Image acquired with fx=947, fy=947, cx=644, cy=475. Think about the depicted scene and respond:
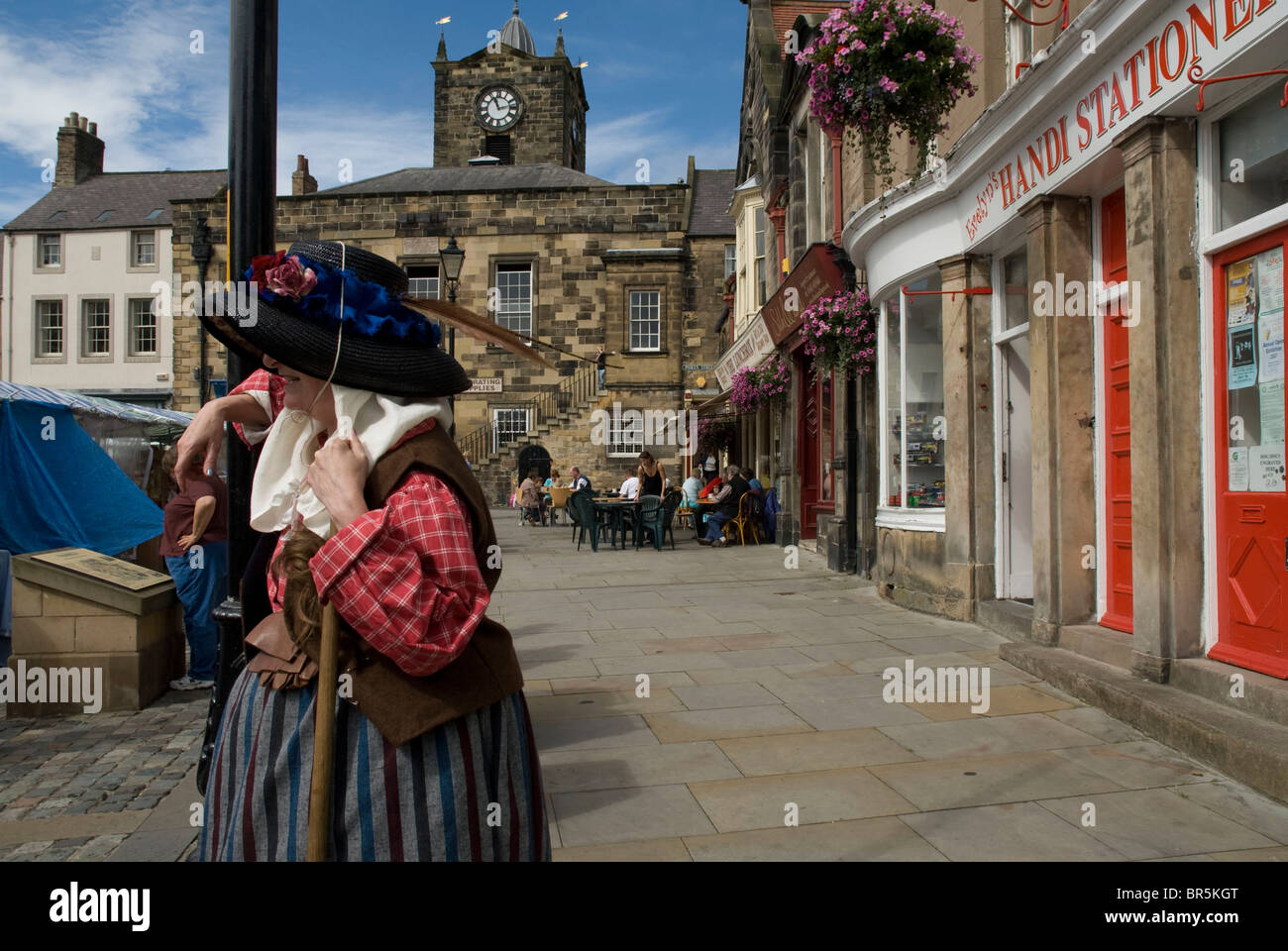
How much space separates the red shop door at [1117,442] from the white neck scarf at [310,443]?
5.20m

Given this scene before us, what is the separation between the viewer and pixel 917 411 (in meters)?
9.29

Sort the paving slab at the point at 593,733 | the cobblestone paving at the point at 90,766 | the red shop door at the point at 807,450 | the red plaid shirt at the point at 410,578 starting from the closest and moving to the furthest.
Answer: the red plaid shirt at the point at 410,578, the cobblestone paving at the point at 90,766, the paving slab at the point at 593,733, the red shop door at the point at 807,450

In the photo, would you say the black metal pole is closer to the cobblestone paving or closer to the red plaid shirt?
the cobblestone paving

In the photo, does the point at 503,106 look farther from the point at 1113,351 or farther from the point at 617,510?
the point at 1113,351

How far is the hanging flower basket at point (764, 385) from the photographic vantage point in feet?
51.2

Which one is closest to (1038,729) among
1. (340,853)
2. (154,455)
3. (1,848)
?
(340,853)

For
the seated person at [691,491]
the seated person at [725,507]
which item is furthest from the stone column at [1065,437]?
the seated person at [691,491]

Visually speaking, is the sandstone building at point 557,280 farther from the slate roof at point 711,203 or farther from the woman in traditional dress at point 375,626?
the woman in traditional dress at point 375,626

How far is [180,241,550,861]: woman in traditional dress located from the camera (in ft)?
5.81

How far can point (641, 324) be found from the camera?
31844mm

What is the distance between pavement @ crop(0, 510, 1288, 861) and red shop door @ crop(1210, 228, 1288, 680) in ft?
2.50

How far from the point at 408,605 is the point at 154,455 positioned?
44.4ft

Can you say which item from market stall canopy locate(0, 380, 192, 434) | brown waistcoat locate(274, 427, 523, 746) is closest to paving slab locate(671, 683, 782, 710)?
brown waistcoat locate(274, 427, 523, 746)

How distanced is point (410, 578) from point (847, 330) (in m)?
9.37
